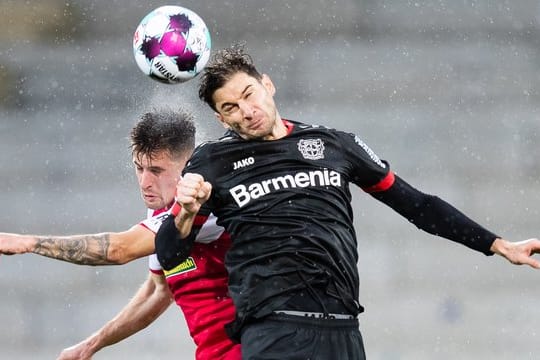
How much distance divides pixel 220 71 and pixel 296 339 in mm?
965

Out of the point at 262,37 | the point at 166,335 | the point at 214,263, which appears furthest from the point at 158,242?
the point at 262,37

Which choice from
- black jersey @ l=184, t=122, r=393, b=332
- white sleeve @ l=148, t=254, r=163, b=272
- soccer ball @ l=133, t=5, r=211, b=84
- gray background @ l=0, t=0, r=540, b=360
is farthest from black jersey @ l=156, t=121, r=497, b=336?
gray background @ l=0, t=0, r=540, b=360

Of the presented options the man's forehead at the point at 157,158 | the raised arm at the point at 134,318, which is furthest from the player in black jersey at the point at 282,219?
the raised arm at the point at 134,318

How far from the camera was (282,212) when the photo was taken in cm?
368

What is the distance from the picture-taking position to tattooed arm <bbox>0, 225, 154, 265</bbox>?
12.3 feet

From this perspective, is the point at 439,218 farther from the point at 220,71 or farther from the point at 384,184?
the point at 220,71

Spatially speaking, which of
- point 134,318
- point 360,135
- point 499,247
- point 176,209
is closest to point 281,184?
point 176,209

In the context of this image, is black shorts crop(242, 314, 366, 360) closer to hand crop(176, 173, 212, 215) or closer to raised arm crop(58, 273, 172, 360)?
hand crop(176, 173, 212, 215)

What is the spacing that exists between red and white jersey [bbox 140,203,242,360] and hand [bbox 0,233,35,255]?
1.80 feet

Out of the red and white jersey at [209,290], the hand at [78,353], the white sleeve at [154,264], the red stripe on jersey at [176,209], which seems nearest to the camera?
the red stripe on jersey at [176,209]

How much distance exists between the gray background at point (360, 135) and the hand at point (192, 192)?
406 centimetres

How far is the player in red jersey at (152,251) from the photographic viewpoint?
12.7ft

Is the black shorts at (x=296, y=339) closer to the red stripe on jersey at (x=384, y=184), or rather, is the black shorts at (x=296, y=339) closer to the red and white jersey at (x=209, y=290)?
the red and white jersey at (x=209, y=290)

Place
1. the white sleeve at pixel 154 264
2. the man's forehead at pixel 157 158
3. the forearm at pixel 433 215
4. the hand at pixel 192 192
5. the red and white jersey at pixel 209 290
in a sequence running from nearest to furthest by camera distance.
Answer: the hand at pixel 192 192 < the forearm at pixel 433 215 < the red and white jersey at pixel 209 290 < the man's forehead at pixel 157 158 < the white sleeve at pixel 154 264
